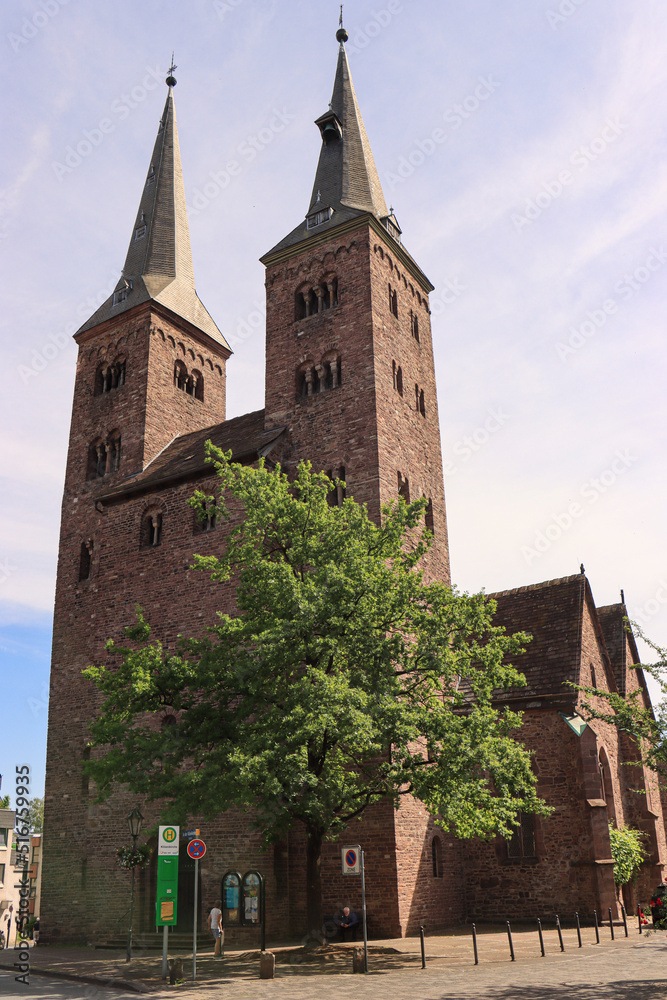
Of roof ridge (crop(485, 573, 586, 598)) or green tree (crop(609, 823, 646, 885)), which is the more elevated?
roof ridge (crop(485, 573, 586, 598))

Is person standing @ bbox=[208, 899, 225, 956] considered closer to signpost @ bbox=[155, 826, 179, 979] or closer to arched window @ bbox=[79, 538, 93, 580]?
signpost @ bbox=[155, 826, 179, 979]

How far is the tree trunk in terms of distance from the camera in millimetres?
17875

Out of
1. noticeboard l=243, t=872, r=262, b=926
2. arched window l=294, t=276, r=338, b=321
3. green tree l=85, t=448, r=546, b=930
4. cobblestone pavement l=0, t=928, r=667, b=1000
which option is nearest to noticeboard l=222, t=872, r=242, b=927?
noticeboard l=243, t=872, r=262, b=926

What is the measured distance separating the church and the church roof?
113mm

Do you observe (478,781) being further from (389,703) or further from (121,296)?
(121,296)

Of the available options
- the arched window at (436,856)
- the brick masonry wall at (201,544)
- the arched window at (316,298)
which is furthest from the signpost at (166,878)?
the arched window at (316,298)

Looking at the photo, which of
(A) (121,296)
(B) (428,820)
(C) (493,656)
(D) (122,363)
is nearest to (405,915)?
(B) (428,820)

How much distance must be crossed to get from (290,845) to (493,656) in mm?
8868

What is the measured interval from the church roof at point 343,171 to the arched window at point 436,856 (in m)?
21.4

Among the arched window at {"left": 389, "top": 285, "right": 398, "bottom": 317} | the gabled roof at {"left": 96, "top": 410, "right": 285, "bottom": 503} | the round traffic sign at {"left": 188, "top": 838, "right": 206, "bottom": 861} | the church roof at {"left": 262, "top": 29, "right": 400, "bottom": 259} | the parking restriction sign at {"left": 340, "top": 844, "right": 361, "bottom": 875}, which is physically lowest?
the parking restriction sign at {"left": 340, "top": 844, "right": 361, "bottom": 875}

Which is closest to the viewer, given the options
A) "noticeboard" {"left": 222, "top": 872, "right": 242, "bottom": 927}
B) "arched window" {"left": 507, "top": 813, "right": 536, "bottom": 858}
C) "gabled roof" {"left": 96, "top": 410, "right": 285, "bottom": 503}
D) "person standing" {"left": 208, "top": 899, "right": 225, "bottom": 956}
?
"person standing" {"left": 208, "top": 899, "right": 225, "bottom": 956}

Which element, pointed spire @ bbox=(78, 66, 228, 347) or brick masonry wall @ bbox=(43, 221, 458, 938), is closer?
brick masonry wall @ bbox=(43, 221, 458, 938)

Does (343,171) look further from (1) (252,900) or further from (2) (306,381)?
(1) (252,900)

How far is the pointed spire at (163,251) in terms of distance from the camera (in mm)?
35938
